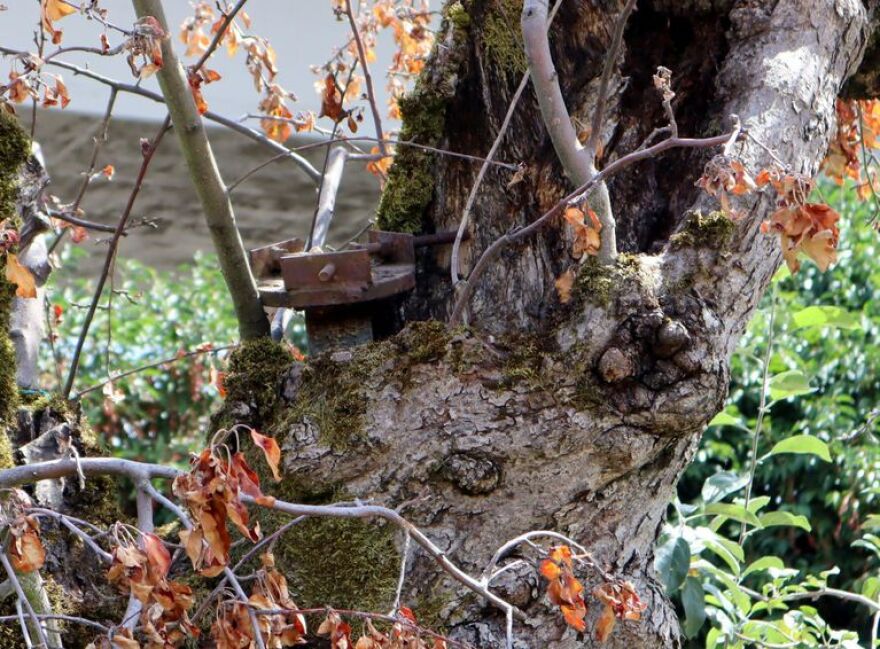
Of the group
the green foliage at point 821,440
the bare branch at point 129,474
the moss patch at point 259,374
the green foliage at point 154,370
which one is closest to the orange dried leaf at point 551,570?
the bare branch at point 129,474

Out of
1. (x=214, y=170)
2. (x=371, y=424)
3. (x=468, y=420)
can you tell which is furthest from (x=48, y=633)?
(x=214, y=170)

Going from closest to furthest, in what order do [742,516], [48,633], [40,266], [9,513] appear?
[9,513], [48,633], [40,266], [742,516]

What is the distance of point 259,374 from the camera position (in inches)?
93.8

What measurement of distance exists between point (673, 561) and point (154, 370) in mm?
3187

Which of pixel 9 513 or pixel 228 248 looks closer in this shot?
pixel 9 513

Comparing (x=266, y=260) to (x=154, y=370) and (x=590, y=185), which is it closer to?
(x=590, y=185)

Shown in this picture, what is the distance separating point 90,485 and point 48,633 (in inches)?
20.1

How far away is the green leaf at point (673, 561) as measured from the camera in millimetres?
2842

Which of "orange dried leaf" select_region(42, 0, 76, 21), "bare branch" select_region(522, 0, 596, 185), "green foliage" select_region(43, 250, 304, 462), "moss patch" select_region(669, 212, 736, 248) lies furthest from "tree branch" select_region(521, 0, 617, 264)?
"green foliage" select_region(43, 250, 304, 462)

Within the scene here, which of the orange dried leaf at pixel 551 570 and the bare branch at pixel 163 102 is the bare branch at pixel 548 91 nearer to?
the orange dried leaf at pixel 551 570

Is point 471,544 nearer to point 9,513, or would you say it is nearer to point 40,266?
point 9,513

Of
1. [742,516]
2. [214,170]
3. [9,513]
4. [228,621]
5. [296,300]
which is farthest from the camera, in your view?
[742,516]

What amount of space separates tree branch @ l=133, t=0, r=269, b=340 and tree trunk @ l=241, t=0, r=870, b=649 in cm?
38

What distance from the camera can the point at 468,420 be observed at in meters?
2.13
